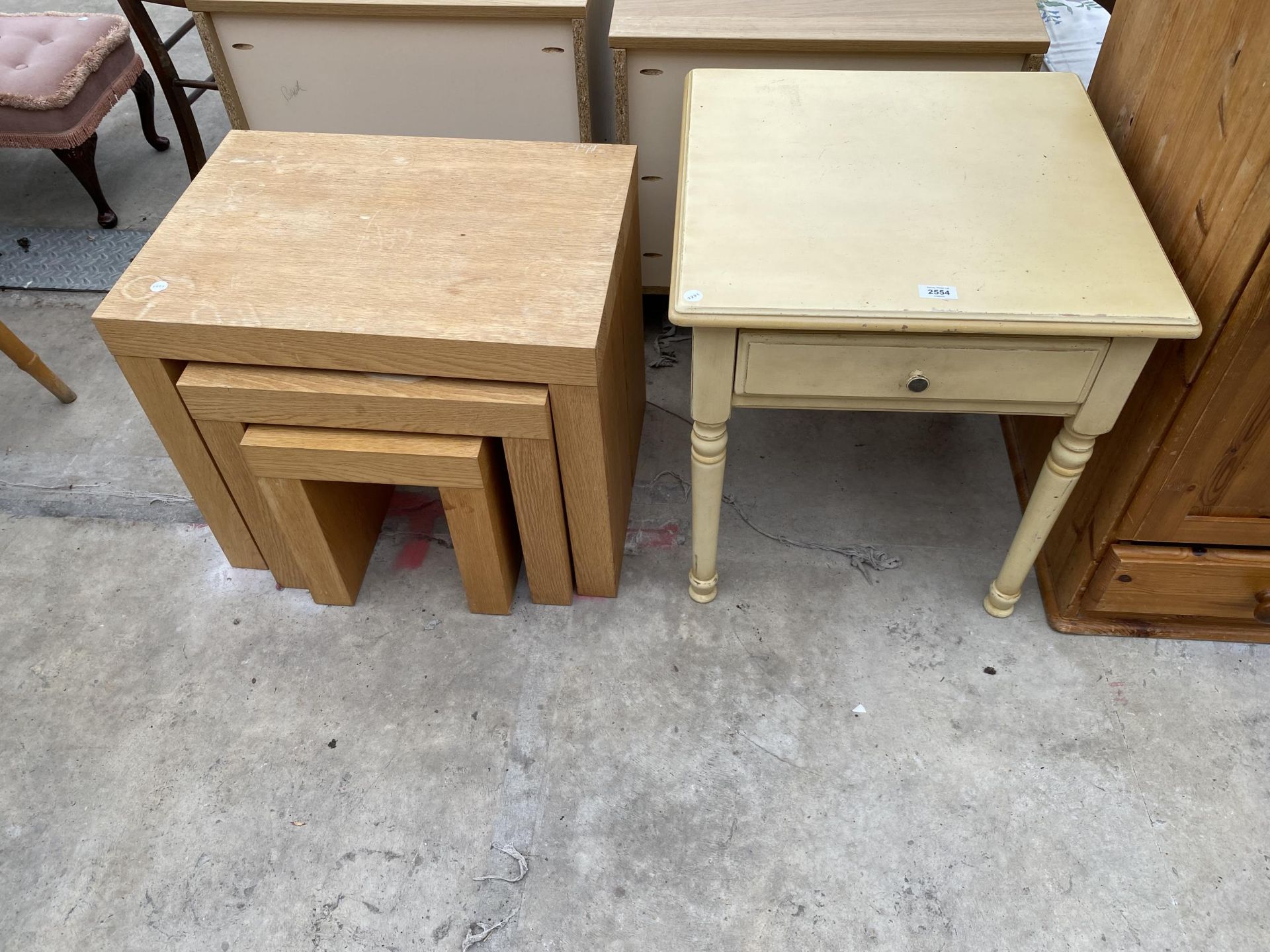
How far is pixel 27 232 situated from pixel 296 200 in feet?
4.96

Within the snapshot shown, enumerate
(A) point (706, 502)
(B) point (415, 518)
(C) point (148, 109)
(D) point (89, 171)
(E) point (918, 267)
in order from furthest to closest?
(C) point (148, 109)
(D) point (89, 171)
(B) point (415, 518)
(A) point (706, 502)
(E) point (918, 267)

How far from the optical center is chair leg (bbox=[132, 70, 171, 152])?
2.44m

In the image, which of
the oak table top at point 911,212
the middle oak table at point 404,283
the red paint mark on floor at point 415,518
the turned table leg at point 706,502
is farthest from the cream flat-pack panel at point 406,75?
the turned table leg at point 706,502

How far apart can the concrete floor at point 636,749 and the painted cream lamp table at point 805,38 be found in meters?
0.73

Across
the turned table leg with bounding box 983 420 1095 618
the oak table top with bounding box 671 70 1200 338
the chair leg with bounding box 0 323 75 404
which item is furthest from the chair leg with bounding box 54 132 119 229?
the turned table leg with bounding box 983 420 1095 618

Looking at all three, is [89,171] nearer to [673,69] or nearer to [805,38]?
[673,69]

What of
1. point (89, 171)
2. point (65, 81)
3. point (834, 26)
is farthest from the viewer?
point (89, 171)

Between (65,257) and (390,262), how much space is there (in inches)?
61.3

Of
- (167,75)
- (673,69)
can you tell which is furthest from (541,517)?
(167,75)

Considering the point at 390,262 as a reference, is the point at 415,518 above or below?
below

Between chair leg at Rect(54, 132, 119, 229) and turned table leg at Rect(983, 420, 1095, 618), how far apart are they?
7.50ft

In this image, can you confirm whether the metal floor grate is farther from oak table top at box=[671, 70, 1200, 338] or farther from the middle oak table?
oak table top at box=[671, 70, 1200, 338]

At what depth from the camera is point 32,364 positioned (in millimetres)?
1832

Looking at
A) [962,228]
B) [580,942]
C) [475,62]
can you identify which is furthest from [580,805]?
[475,62]
